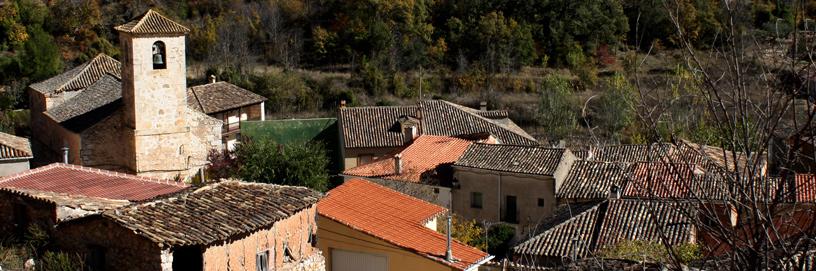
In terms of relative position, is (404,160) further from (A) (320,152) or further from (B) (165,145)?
(B) (165,145)

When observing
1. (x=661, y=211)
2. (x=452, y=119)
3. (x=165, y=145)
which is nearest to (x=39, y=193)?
(x=661, y=211)

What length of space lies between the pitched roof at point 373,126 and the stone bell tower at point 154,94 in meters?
Result: 7.00

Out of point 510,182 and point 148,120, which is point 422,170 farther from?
point 148,120

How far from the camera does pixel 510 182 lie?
23.3m

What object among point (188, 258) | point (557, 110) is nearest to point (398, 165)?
point (557, 110)

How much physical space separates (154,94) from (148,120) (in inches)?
24.4

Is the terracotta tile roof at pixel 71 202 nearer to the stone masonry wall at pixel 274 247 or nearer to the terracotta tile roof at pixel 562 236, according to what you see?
the stone masonry wall at pixel 274 247

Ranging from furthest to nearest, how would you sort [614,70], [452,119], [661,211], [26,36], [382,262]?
[614,70], [26,36], [452,119], [661,211], [382,262]

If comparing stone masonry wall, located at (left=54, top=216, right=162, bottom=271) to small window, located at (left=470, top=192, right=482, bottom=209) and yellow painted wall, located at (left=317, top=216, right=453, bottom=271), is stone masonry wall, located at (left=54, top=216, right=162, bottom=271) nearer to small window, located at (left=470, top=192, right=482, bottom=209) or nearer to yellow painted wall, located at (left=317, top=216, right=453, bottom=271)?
yellow painted wall, located at (left=317, top=216, right=453, bottom=271)

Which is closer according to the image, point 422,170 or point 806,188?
point 806,188

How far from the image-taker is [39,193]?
11.5 meters

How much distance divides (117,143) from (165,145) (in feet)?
3.87

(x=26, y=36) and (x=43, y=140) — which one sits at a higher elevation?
(x=26, y=36)

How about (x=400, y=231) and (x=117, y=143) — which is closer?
(x=400, y=231)
